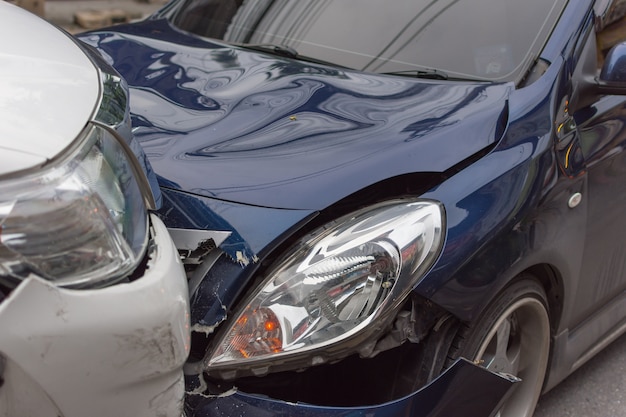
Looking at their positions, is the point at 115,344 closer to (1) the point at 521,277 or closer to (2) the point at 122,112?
(2) the point at 122,112

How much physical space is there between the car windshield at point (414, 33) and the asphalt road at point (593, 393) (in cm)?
133

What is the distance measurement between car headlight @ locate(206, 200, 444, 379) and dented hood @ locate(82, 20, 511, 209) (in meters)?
0.12

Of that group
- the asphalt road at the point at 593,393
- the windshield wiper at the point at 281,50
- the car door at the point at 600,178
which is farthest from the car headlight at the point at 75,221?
the asphalt road at the point at 593,393

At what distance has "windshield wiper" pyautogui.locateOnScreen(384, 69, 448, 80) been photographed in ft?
8.18

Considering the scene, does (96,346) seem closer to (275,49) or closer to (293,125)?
(293,125)

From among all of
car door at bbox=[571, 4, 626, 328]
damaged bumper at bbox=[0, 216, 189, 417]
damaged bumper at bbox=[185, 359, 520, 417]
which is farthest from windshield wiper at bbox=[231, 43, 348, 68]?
damaged bumper at bbox=[0, 216, 189, 417]

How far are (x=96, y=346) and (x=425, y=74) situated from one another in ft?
4.97

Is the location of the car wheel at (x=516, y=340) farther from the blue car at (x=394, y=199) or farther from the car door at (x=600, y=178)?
the car door at (x=600, y=178)

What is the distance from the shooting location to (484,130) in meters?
2.14

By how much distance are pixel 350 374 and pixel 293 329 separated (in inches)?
10.8

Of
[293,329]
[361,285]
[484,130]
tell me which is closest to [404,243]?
[361,285]

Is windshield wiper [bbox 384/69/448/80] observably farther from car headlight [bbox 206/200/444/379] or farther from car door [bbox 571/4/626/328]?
car headlight [bbox 206/200/444/379]

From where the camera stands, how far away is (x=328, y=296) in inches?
71.1

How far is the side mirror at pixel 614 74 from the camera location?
7.80ft
